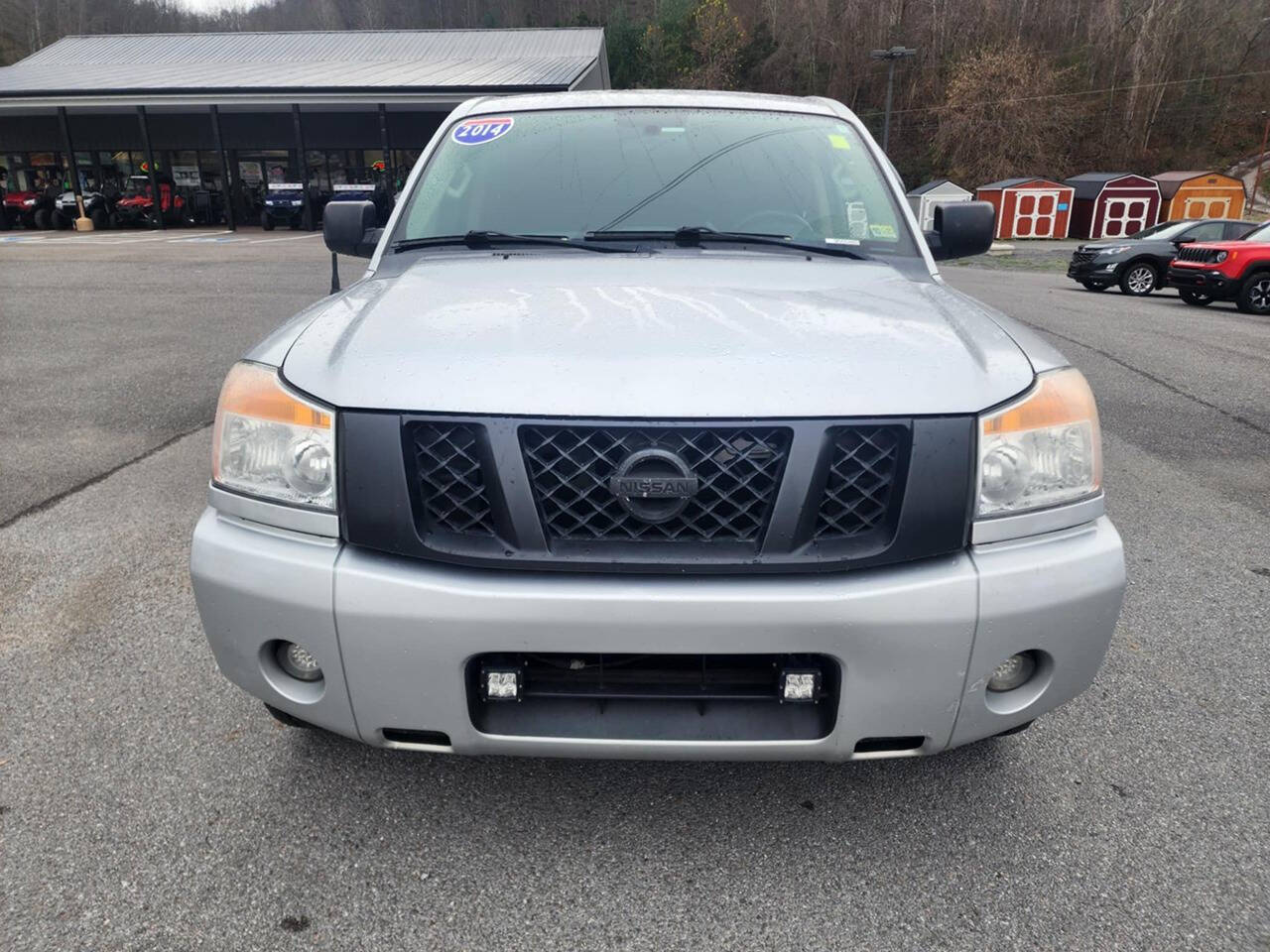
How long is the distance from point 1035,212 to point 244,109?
108ft

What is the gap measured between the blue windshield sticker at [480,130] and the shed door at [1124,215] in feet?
136

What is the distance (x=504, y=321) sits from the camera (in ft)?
6.73

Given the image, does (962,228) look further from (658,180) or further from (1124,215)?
(1124,215)

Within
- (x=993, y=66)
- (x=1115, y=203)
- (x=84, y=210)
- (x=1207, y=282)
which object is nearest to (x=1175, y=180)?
(x=1115, y=203)

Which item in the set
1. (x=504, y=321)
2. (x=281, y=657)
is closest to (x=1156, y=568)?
(x=504, y=321)

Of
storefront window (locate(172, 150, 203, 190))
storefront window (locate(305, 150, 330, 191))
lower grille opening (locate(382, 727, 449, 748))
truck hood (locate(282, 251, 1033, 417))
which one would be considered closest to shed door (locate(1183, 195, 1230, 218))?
storefront window (locate(305, 150, 330, 191))

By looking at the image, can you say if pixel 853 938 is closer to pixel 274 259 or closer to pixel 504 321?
pixel 504 321

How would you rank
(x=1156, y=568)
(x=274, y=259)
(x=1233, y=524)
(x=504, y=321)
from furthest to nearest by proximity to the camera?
(x=274, y=259) → (x=1233, y=524) → (x=1156, y=568) → (x=504, y=321)

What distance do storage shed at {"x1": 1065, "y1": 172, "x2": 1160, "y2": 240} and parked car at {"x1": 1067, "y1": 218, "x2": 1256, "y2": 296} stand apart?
75.0ft

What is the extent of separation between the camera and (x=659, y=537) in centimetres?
179

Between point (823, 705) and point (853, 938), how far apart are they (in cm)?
48

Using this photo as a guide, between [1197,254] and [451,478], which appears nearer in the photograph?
[451,478]

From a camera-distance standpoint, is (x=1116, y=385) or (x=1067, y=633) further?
(x=1116, y=385)

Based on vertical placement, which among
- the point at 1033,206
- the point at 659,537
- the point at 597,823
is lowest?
the point at 1033,206
